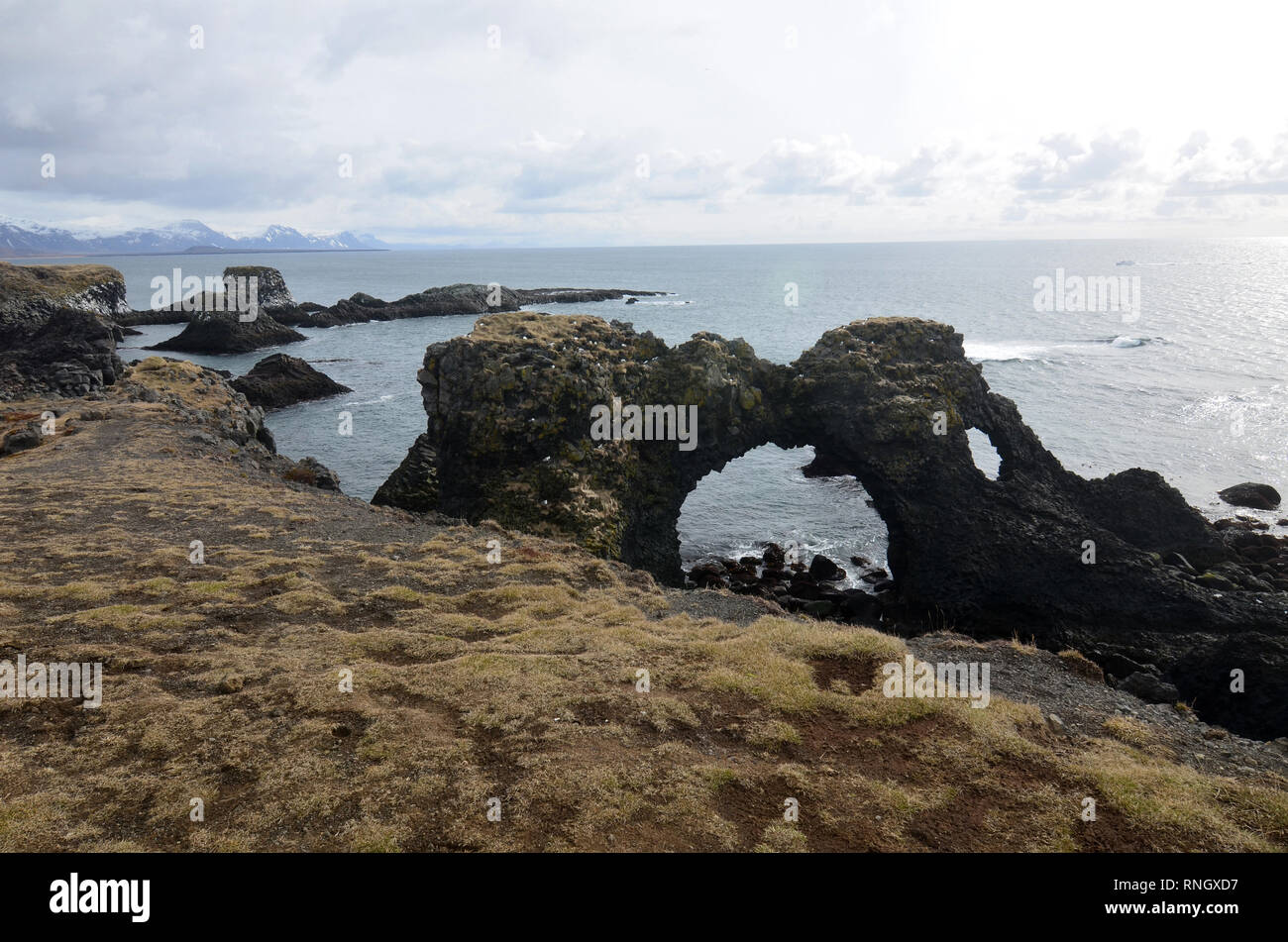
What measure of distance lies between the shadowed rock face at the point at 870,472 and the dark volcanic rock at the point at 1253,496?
17.5 metres

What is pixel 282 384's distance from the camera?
82688 mm

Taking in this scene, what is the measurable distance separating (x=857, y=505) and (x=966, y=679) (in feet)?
133

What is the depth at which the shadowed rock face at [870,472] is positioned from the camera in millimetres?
35062

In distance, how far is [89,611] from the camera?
19.1m

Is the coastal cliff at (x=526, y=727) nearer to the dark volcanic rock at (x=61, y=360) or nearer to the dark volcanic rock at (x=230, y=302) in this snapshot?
the dark volcanic rock at (x=61, y=360)

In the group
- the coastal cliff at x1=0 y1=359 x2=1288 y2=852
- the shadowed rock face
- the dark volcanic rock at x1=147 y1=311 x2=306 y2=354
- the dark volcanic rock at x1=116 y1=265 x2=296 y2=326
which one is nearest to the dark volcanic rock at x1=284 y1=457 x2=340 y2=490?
the shadowed rock face

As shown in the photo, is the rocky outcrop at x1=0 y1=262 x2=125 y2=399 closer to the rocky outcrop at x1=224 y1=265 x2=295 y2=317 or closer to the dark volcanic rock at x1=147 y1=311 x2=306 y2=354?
the dark volcanic rock at x1=147 y1=311 x2=306 y2=354

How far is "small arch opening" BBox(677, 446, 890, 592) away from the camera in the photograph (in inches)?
1849

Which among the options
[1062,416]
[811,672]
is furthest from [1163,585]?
[1062,416]

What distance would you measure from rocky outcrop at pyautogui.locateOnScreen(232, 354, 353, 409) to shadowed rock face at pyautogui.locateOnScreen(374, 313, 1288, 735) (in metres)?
44.5

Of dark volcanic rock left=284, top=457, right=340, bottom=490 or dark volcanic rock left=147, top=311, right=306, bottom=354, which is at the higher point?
dark volcanic rock left=147, top=311, right=306, bottom=354

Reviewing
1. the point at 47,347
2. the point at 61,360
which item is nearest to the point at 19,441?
the point at 61,360

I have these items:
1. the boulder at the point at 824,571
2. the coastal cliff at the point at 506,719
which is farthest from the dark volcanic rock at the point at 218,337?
the boulder at the point at 824,571
